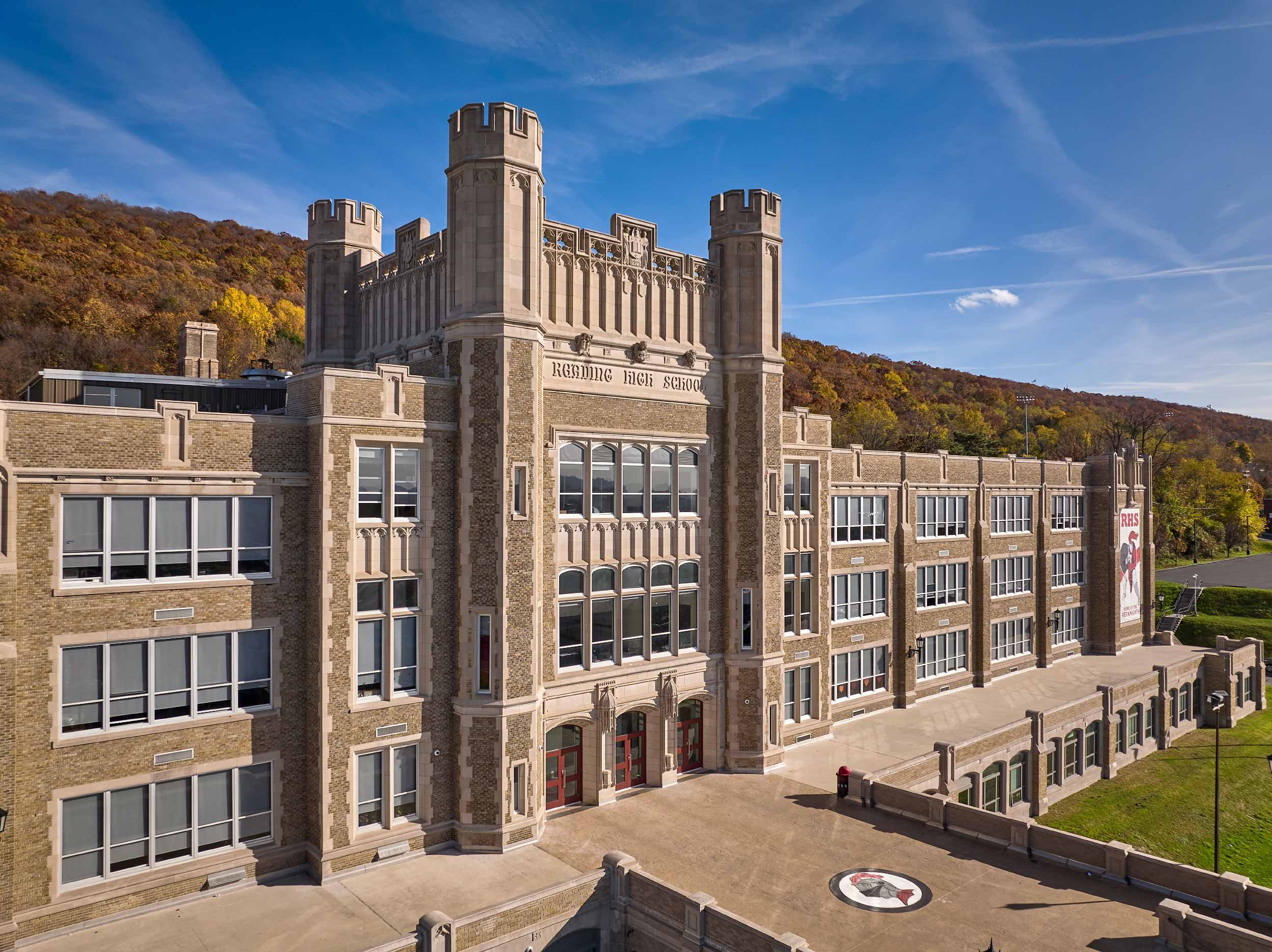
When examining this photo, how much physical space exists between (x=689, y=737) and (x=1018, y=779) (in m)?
15.1

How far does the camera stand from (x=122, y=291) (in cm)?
7362

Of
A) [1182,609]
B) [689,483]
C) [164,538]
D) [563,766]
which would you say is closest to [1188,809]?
[689,483]

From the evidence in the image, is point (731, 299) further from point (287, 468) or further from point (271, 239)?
point (271, 239)

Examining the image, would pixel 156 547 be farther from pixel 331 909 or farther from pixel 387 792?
pixel 331 909

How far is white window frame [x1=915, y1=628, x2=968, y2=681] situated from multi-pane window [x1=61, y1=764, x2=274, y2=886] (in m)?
28.9

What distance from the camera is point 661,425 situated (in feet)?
88.7

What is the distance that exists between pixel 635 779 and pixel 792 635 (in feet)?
27.0

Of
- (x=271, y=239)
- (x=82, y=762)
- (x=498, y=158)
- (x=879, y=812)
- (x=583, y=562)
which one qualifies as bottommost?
(x=879, y=812)

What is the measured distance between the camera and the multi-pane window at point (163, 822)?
688 inches

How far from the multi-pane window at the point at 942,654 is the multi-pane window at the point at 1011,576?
12.3 ft

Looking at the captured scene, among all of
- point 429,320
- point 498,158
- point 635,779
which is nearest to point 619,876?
point 635,779

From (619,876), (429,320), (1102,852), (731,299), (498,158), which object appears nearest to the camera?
(619,876)

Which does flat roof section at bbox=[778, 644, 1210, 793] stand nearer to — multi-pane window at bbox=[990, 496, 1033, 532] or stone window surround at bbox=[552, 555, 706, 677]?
stone window surround at bbox=[552, 555, 706, 677]

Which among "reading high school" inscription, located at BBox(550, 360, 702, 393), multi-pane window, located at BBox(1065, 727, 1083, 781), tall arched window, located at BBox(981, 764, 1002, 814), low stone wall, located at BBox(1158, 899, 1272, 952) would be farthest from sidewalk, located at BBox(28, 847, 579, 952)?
multi-pane window, located at BBox(1065, 727, 1083, 781)
